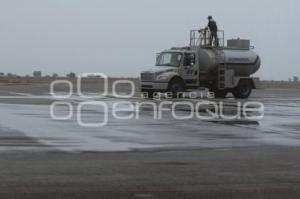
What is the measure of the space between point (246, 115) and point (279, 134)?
6.56 m

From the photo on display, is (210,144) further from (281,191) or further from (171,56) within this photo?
(171,56)

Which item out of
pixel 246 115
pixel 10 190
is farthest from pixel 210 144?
pixel 246 115

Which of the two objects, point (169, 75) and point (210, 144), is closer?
point (210, 144)

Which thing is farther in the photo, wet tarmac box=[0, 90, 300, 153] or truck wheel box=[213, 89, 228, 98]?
truck wheel box=[213, 89, 228, 98]

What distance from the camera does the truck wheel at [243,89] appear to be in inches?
1561

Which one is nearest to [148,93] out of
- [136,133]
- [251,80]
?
[251,80]

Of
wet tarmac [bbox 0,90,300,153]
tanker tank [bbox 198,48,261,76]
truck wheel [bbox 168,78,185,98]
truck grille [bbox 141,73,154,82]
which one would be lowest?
wet tarmac [bbox 0,90,300,153]

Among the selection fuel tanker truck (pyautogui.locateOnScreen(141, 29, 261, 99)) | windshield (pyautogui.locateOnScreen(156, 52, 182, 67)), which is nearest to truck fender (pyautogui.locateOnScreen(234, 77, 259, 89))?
fuel tanker truck (pyautogui.locateOnScreen(141, 29, 261, 99))

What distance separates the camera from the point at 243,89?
3988 centimetres

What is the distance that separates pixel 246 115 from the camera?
2225cm

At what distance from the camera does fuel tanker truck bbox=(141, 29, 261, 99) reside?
36000mm

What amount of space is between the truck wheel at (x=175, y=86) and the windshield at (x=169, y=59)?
97 cm

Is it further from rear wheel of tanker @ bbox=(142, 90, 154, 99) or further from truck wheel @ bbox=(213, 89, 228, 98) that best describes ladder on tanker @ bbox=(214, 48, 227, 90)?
rear wheel of tanker @ bbox=(142, 90, 154, 99)

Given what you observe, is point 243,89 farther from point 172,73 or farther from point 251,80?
point 172,73
